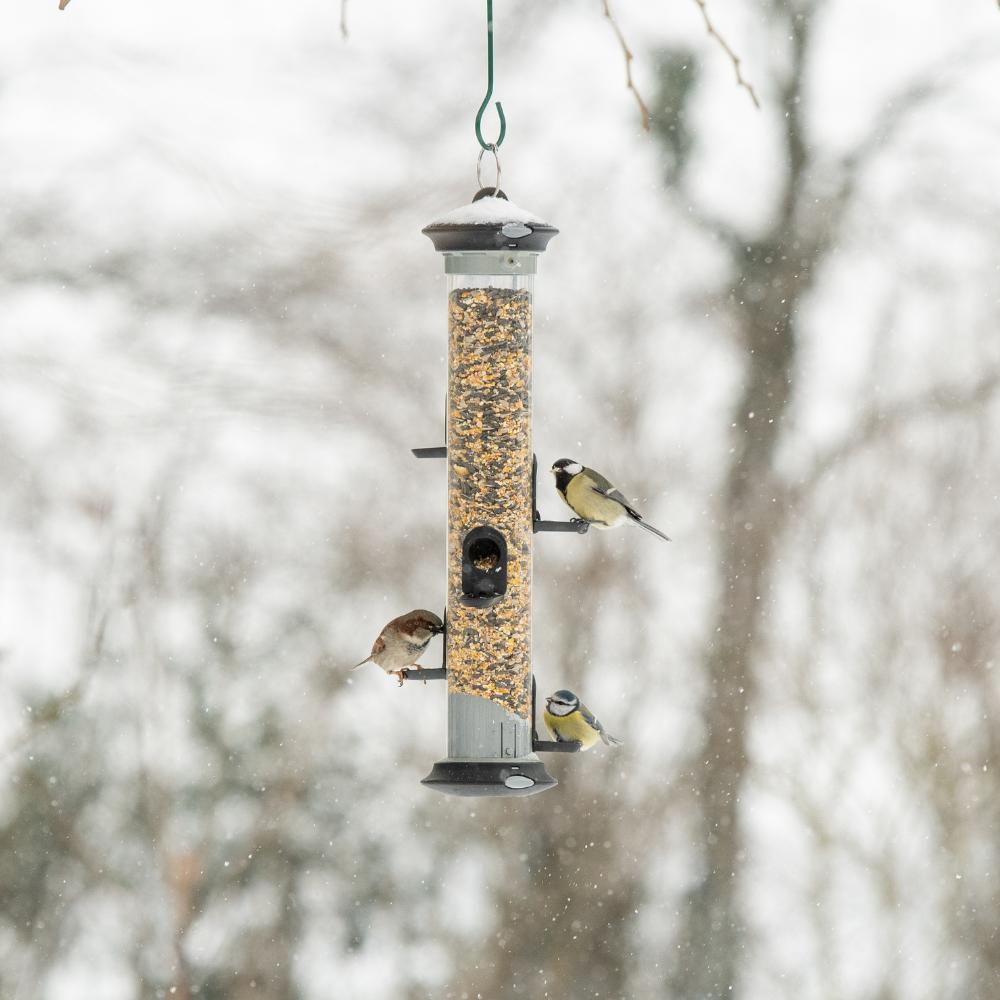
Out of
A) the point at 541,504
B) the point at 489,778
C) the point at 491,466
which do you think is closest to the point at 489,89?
the point at 491,466

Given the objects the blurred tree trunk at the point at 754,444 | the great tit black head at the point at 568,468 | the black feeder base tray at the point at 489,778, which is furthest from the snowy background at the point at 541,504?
the black feeder base tray at the point at 489,778

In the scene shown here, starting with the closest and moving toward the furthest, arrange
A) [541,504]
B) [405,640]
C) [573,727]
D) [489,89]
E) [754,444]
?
[489,89]
[405,640]
[573,727]
[541,504]
[754,444]

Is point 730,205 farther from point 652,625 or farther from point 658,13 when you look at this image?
point 652,625

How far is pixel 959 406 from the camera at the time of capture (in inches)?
275

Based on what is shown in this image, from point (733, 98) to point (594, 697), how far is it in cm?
265

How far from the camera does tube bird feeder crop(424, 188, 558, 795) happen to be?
10.9ft

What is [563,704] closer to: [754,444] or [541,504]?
[541,504]

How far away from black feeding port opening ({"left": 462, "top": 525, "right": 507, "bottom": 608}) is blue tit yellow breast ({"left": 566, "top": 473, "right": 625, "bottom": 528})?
31cm

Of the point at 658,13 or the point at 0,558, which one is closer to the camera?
the point at 0,558

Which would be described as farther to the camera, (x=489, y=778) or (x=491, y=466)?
(x=491, y=466)

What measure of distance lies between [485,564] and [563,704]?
0.96m

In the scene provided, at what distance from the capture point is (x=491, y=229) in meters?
3.11

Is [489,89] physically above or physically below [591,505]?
above

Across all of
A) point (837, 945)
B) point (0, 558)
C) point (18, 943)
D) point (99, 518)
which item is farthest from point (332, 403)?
point (837, 945)
